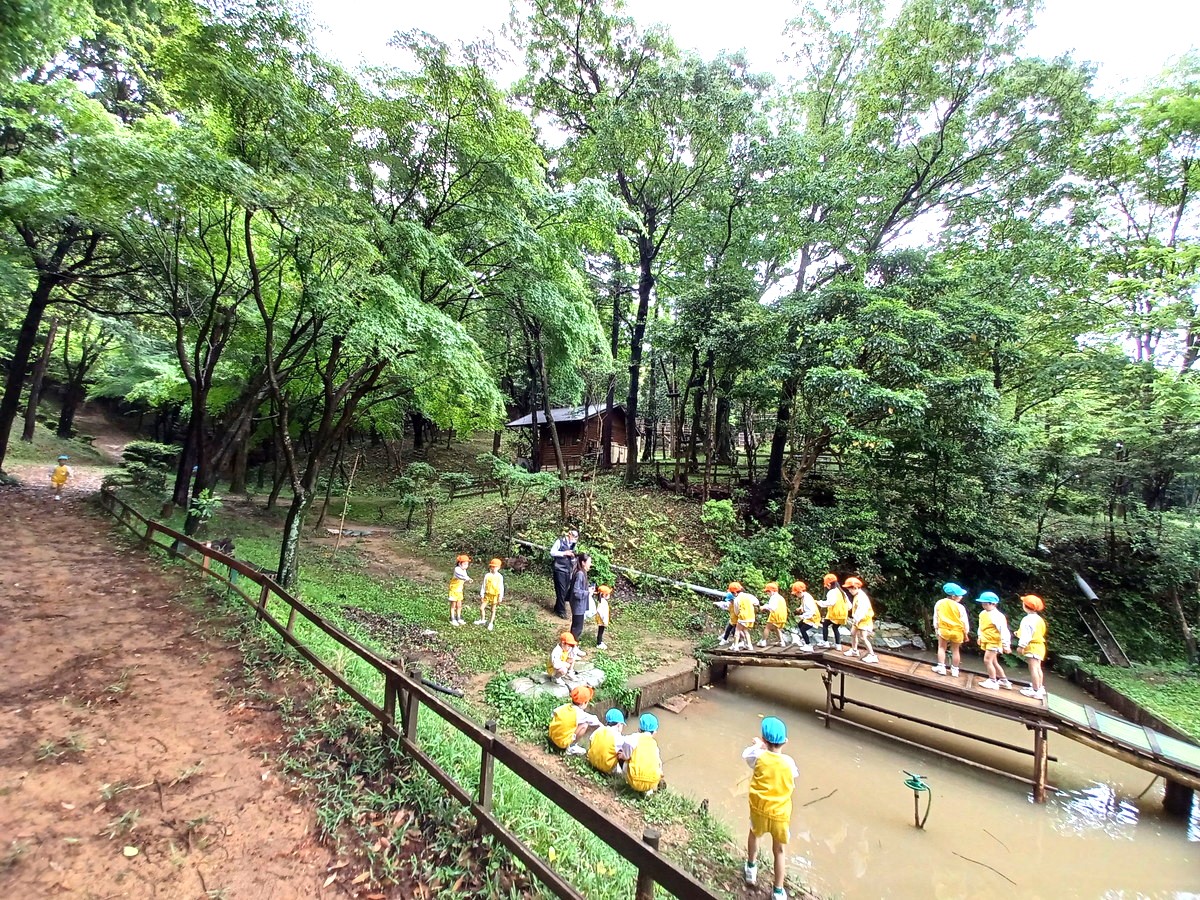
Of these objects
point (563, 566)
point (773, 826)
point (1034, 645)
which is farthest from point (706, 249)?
point (773, 826)

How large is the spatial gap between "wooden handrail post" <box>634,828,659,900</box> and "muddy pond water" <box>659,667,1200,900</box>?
12.4 ft

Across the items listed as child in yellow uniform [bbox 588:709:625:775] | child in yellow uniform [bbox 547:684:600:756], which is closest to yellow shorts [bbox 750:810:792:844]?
child in yellow uniform [bbox 588:709:625:775]

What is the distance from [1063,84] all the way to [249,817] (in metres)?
20.7

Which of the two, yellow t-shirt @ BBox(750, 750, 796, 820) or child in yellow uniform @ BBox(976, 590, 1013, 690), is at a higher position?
child in yellow uniform @ BBox(976, 590, 1013, 690)

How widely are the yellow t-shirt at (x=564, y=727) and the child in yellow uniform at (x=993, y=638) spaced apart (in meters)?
6.18

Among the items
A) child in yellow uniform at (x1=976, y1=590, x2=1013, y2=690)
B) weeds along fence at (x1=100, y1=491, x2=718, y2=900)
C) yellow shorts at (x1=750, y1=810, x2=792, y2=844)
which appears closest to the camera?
weeds along fence at (x1=100, y1=491, x2=718, y2=900)

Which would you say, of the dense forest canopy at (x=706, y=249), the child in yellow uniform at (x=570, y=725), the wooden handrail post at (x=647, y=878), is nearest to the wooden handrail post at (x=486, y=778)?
the wooden handrail post at (x=647, y=878)

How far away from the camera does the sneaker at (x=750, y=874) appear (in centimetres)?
480

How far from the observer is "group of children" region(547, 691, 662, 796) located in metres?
5.73

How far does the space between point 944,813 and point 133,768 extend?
28.8 ft

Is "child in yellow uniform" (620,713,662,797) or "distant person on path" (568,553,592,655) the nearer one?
"child in yellow uniform" (620,713,662,797)

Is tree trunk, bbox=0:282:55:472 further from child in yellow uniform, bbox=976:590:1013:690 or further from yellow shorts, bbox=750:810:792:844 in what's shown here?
child in yellow uniform, bbox=976:590:1013:690

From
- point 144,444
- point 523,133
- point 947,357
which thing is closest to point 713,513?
point 947,357

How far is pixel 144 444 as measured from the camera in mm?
20547
